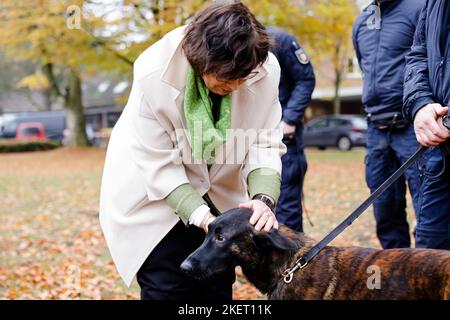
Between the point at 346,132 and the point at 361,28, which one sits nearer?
the point at 361,28

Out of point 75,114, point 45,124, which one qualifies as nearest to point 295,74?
point 75,114

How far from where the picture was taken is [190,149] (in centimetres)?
316

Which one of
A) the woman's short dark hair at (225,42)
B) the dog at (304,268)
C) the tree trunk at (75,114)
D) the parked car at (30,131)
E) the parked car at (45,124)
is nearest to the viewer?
the woman's short dark hair at (225,42)

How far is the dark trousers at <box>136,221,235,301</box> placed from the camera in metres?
3.33

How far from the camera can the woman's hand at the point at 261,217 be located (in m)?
3.05

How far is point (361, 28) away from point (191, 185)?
2.61 metres

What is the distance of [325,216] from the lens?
34.3ft

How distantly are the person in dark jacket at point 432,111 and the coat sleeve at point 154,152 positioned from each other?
1294mm

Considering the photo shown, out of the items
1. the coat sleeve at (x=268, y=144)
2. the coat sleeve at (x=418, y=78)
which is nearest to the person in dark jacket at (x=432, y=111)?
the coat sleeve at (x=418, y=78)

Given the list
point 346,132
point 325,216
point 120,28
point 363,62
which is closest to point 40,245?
point 325,216

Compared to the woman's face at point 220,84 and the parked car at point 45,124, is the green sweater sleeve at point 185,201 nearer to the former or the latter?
the woman's face at point 220,84

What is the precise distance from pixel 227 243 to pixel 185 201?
307 millimetres
